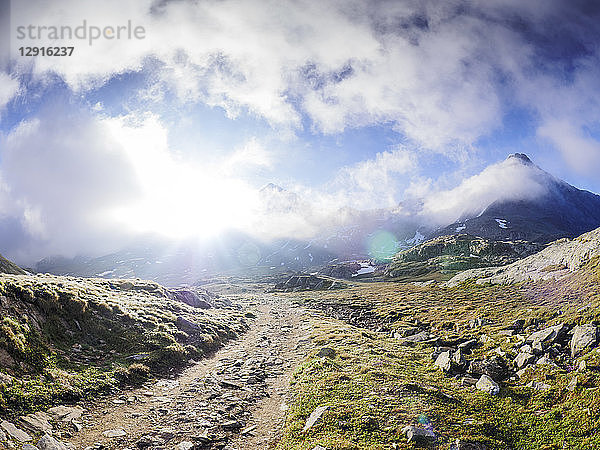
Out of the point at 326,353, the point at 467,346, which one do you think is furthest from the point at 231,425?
the point at 467,346

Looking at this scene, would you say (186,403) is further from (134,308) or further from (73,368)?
(134,308)

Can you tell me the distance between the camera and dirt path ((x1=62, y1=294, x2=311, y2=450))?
1189cm

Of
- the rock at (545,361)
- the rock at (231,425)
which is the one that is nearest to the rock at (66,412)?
the rock at (231,425)

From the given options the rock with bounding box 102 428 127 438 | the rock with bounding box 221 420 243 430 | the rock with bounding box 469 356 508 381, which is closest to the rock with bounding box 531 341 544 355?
the rock with bounding box 469 356 508 381

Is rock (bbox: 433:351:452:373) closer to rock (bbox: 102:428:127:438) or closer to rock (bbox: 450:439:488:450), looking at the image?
rock (bbox: 450:439:488:450)

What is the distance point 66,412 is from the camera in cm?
1262

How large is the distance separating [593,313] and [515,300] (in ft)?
73.3

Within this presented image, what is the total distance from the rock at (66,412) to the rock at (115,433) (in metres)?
1.75

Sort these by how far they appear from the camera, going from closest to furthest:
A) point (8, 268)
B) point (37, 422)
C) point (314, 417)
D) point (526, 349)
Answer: point (37, 422)
point (314, 417)
point (526, 349)
point (8, 268)

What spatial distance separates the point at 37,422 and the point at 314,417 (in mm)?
11044

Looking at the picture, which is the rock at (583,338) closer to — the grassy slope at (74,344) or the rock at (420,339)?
the rock at (420,339)

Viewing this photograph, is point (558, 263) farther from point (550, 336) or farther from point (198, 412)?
point (198, 412)

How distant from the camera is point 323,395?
51.3 ft

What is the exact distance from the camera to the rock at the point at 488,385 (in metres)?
15.3
